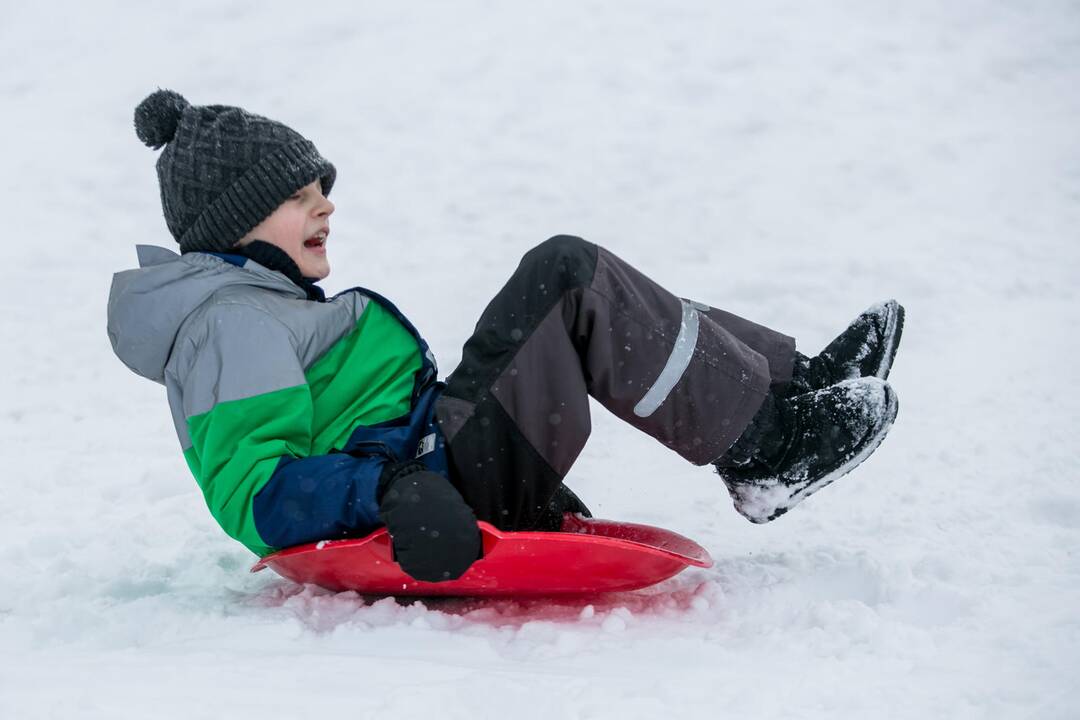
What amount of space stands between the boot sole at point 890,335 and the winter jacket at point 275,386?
100 centimetres

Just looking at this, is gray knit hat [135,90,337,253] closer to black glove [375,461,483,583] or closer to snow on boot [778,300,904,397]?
black glove [375,461,483,583]

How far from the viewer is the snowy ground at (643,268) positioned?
1708 mm

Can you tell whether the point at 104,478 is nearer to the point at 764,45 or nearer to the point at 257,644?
the point at 257,644

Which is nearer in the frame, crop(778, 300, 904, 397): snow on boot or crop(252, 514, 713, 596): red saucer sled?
crop(252, 514, 713, 596): red saucer sled

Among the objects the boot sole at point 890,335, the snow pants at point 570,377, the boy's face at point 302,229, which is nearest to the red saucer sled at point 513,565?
the snow pants at point 570,377

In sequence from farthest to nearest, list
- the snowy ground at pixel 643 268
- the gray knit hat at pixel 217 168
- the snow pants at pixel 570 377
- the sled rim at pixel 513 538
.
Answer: the gray knit hat at pixel 217 168, the snow pants at pixel 570 377, the sled rim at pixel 513 538, the snowy ground at pixel 643 268

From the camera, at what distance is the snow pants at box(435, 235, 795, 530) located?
79.9 inches

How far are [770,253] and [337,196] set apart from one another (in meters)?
2.38

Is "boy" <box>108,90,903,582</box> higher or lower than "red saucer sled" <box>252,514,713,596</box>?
higher

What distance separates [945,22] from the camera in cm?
671

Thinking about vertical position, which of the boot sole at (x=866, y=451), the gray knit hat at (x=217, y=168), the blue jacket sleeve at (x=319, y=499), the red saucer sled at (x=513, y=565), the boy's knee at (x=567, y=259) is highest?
the gray knit hat at (x=217, y=168)

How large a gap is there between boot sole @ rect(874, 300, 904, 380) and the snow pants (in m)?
0.42

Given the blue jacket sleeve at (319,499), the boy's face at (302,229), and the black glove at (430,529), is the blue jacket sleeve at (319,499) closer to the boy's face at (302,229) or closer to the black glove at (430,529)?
the black glove at (430,529)

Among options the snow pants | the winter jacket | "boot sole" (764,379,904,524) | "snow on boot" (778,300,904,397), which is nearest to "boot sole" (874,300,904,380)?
"snow on boot" (778,300,904,397)
